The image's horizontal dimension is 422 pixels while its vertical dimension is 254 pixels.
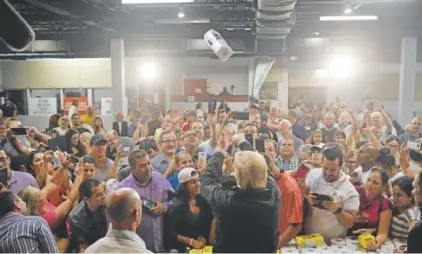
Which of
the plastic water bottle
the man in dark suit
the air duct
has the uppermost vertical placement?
the air duct

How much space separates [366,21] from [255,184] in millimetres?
6659

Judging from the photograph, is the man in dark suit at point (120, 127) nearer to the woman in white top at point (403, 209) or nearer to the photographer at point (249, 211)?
the photographer at point (249, 211)

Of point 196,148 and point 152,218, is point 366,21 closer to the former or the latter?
point 196,148

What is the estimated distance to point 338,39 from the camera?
10.4 m

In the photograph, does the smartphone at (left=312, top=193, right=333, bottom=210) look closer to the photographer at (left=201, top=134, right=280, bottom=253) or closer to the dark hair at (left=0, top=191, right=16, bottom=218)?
the photographer at (left=201, top=134, right=280, bottom=253)

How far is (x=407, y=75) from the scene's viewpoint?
895 cm

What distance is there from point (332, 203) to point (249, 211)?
0.62 m

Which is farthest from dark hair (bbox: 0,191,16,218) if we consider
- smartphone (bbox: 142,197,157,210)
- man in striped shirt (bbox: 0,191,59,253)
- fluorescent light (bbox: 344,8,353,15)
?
fluorescent light (bbox: 344,8,353,15)

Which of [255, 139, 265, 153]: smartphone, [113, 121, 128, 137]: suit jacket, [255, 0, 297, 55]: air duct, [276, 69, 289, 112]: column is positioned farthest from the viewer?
[276, 69, 289, 112]: column

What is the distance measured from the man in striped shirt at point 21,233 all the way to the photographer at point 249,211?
0.91 m

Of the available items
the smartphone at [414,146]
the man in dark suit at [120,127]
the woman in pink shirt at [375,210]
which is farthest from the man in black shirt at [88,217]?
the man in dark suit at [120,127]

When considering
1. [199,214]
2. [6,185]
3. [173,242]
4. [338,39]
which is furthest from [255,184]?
[338,39]

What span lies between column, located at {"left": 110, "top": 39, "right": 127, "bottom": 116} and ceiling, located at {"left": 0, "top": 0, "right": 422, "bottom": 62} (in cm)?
24

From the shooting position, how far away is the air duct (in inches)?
164
